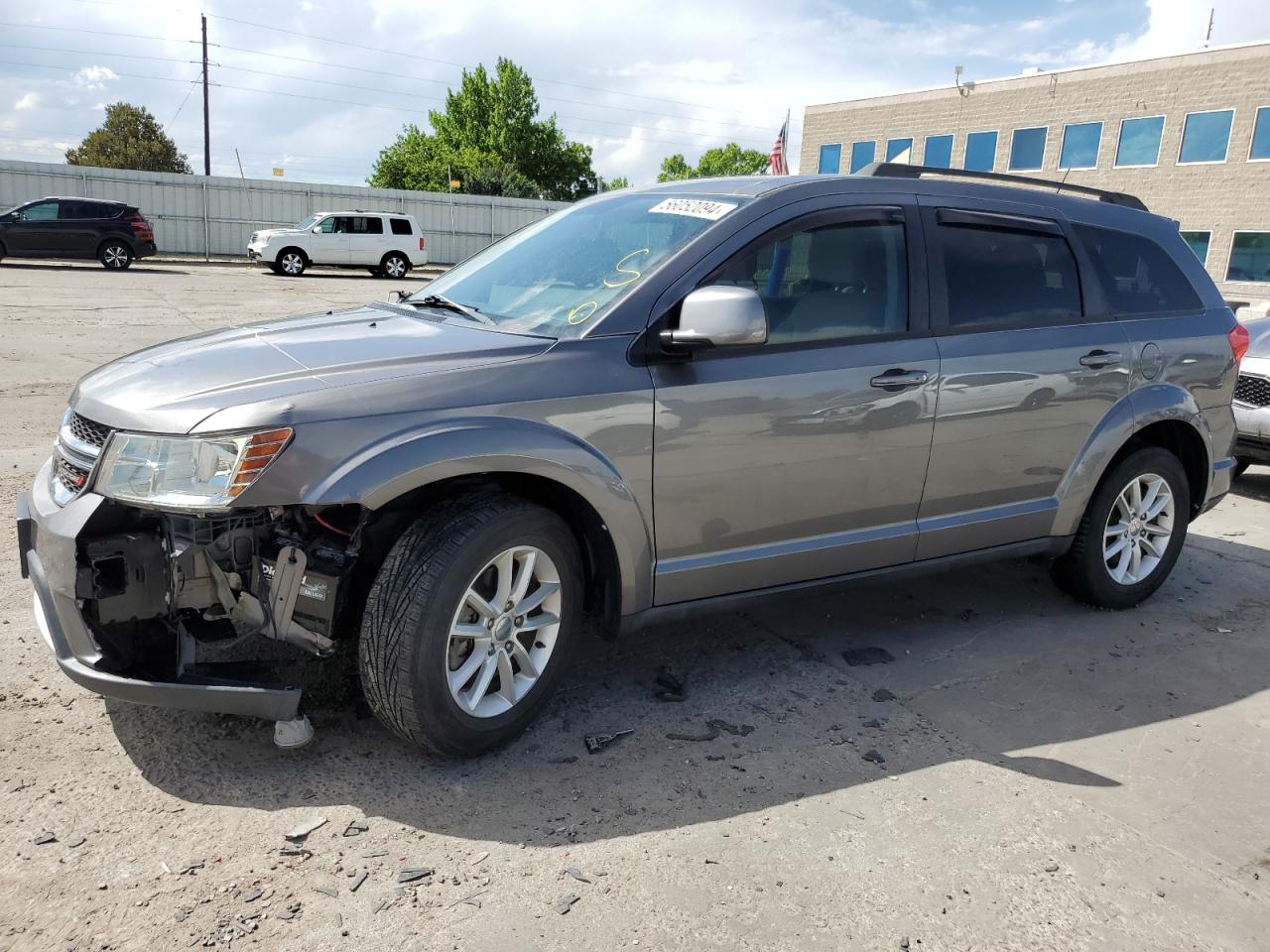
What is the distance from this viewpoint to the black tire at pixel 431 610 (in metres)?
2.90

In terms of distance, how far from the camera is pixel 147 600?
2855 mm

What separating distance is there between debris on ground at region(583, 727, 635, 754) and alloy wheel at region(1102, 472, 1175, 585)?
2596 mm

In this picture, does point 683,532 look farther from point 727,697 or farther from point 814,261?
point 814,261

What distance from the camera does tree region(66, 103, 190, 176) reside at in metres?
56.9

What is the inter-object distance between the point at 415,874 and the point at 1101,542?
3470 mm

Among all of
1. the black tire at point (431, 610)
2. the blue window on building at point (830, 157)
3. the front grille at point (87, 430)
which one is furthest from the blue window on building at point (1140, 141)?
the front grille at point (87, 430)

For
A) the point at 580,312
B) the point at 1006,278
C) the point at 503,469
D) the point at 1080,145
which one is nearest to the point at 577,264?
the point at 580,312

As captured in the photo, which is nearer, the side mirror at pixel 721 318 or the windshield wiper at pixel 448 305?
the side mirror at pixel 721 318

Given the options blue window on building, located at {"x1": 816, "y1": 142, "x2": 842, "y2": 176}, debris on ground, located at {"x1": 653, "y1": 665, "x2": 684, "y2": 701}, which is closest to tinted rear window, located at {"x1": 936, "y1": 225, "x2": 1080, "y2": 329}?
debris on ground, located at {"x1": 653, "y1": 665, "x2": 684, "y2": 701}

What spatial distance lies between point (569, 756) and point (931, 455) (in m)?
1.80

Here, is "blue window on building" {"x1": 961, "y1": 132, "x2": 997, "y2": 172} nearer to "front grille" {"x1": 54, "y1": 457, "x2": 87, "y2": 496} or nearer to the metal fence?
the metal fence

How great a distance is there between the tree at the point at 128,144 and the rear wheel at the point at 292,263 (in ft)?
120

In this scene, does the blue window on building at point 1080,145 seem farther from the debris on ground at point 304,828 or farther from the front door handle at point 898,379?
the debris on ground at point 304,828

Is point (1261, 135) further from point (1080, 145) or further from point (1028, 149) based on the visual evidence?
point (1028, 149)
